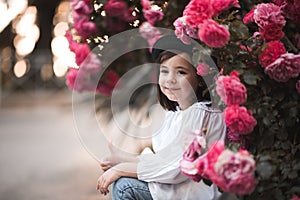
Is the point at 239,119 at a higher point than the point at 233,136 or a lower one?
higher

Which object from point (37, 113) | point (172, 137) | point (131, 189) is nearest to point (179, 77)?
point (172, 137)

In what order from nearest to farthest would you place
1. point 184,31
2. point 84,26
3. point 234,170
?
point 234,170 < point 184,31 < point 84,26

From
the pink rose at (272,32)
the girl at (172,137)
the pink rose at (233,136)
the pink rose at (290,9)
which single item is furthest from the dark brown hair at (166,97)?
the pink rose at (290,9)

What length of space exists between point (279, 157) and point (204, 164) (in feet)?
1.24

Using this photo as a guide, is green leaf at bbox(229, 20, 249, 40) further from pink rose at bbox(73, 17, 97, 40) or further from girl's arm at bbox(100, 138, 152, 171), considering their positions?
pink rose at bbox(73, 17, 97, 40)

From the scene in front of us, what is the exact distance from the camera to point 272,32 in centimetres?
232

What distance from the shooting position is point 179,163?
226cm

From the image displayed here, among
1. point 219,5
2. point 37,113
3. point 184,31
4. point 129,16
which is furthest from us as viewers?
point 37,113

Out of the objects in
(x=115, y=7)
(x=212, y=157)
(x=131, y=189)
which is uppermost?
(x=212, y=157)

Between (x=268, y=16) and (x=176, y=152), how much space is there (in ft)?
1.83

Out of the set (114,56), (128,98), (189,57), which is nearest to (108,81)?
(114,56)

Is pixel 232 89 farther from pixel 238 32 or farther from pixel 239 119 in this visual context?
pixel 238 32

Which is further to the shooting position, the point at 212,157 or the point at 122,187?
the point at 122,187

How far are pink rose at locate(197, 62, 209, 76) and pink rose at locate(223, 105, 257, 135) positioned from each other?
178 millimetres
